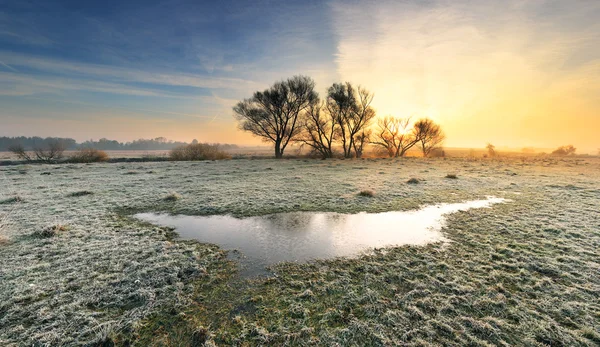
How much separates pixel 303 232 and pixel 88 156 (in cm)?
3856

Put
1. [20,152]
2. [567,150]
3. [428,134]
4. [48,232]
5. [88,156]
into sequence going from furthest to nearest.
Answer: [567,150]
[428,134]
[88,156]
[20,152]
[48,232]

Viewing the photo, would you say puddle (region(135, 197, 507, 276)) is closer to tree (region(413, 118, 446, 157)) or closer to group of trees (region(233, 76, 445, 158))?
group of trees (region(233, 76, 445, 158))

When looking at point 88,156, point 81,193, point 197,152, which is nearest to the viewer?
point 81,193

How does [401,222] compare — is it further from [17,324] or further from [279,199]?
[17,324]

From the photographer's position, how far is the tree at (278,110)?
37.5 m

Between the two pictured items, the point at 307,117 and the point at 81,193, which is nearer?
the point at 81,193

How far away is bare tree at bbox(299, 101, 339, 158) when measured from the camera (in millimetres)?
39812

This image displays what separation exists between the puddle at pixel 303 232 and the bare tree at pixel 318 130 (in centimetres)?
3245

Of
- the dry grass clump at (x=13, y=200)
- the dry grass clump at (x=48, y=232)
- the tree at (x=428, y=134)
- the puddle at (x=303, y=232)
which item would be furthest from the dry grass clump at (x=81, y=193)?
the tree at (x=428, y=134)

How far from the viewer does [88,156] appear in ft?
103

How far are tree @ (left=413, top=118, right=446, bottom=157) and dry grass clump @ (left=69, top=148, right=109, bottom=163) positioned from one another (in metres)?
55.9

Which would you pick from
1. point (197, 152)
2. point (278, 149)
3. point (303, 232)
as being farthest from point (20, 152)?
point (303, 232)

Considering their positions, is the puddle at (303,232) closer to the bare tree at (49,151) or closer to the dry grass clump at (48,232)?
the dry grass clump at (48,232)

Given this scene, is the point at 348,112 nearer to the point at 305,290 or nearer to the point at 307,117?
the point at 307,117
